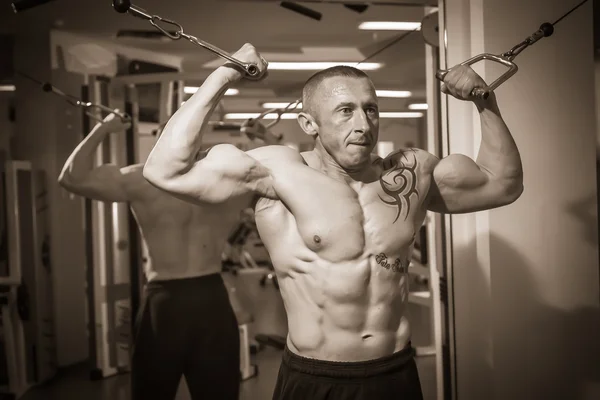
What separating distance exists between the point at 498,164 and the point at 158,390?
1249mm

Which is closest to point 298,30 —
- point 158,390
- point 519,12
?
point 519,12

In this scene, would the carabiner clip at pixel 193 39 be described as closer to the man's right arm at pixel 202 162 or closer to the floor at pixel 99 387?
the man's right arm at pixel 202 162

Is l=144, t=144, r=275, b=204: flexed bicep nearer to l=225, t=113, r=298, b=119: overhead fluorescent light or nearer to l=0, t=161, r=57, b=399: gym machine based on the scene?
l=225, t=113, r=298, b=119: overhead fluorescent light

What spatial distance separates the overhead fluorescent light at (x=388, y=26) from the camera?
1830 mm

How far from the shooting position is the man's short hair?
3.95 ft

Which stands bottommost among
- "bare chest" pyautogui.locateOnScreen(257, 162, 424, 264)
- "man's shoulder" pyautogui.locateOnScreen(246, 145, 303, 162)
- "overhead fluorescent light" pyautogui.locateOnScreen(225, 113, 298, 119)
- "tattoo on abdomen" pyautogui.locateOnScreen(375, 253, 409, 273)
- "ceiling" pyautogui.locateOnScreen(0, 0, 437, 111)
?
"tattoo on abdomen" pyautogui.locateOnScreen(375, 253, 409, 273)

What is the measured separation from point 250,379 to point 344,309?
76 centimetres

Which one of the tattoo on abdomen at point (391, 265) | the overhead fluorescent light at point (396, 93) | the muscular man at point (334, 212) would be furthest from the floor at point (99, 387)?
the overhead fluorescent light at point (396, 93)

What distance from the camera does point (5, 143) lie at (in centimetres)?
170

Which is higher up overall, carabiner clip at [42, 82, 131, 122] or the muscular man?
carabiner clip at [42, 82, 131, 122]

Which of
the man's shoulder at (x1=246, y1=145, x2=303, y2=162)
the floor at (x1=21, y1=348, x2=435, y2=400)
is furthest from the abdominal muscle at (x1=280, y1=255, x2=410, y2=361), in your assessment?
the floor at (x1=21, y1=348, x2=435, y2=400)

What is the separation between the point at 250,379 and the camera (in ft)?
5.74

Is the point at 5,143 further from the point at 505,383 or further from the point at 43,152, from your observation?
the point at 505,383

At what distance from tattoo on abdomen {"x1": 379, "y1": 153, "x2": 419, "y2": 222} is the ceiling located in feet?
2.07
